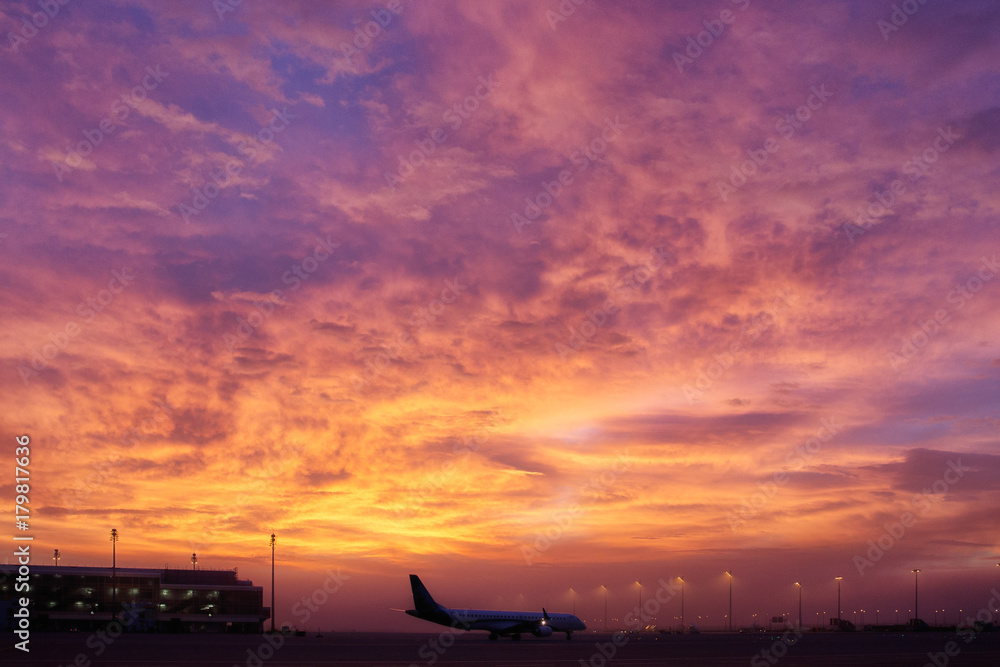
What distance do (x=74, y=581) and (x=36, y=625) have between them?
1132 centimetres

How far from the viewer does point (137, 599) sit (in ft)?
545

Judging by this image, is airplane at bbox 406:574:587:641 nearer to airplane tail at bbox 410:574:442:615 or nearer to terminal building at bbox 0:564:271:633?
airplane tail at bbox 410:574:442:615

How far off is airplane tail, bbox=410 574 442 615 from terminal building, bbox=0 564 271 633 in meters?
63.1

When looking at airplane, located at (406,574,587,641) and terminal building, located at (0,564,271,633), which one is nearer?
airplane, located at (406,574,587,641)

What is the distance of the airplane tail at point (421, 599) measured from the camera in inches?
4284

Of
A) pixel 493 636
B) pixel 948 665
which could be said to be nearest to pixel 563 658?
pixel 948 665

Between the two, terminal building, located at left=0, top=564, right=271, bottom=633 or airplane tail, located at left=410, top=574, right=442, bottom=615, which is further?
terminal building, located at left=0, top=564, right=271, bottom=633

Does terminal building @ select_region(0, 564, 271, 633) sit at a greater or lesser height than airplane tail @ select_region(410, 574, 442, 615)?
lesser

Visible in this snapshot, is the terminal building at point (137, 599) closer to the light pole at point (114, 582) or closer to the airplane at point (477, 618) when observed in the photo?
the light pole at point (114, 582)

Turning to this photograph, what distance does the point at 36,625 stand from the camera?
15038cm

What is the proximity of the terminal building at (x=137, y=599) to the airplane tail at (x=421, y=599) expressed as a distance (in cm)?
6308

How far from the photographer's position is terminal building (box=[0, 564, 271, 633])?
152m

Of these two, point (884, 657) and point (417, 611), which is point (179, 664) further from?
point (417, 611)

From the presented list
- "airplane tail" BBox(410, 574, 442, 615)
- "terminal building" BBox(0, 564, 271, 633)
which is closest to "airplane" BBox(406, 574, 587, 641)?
"airplane tail" BBox(410, 574, 442, 615)
